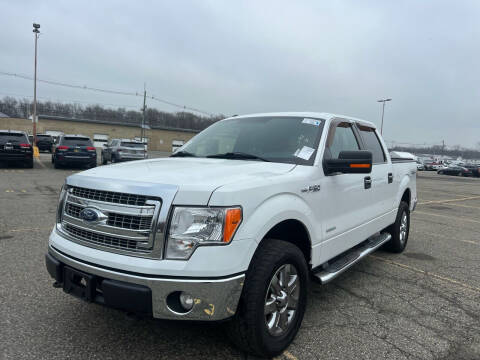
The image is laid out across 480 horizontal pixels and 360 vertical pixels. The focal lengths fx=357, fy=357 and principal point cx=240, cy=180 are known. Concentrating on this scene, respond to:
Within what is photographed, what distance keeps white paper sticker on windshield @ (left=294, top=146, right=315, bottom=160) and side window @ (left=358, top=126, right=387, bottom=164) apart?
1.49m

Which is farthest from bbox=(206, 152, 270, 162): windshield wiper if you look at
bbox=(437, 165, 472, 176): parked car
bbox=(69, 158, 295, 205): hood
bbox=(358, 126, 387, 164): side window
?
bbox=(437, 165, 472, 176): parked car

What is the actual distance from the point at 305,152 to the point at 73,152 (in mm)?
16962

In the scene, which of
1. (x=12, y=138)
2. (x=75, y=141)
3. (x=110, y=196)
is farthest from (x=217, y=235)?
(x=12, y=138)

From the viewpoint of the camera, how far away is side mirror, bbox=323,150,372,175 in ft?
9.78

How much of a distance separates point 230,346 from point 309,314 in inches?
36.8

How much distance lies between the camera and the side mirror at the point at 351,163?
298 cm

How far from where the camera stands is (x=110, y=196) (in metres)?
2.38

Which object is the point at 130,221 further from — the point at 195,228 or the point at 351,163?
the point at 351,163

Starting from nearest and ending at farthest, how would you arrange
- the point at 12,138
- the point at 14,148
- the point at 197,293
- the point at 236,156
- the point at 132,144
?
the point at 197,293 < the point at 236,156 < the point at 14,148 < the point at 12,138 < the point at 132,144

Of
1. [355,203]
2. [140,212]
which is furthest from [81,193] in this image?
[355,203]

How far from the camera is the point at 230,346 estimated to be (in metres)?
2.67

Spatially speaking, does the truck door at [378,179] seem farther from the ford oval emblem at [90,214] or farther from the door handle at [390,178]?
the ford oval emblem at [90,214]

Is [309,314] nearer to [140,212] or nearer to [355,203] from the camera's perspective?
[355,203]

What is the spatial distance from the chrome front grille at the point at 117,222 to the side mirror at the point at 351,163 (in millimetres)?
1623
